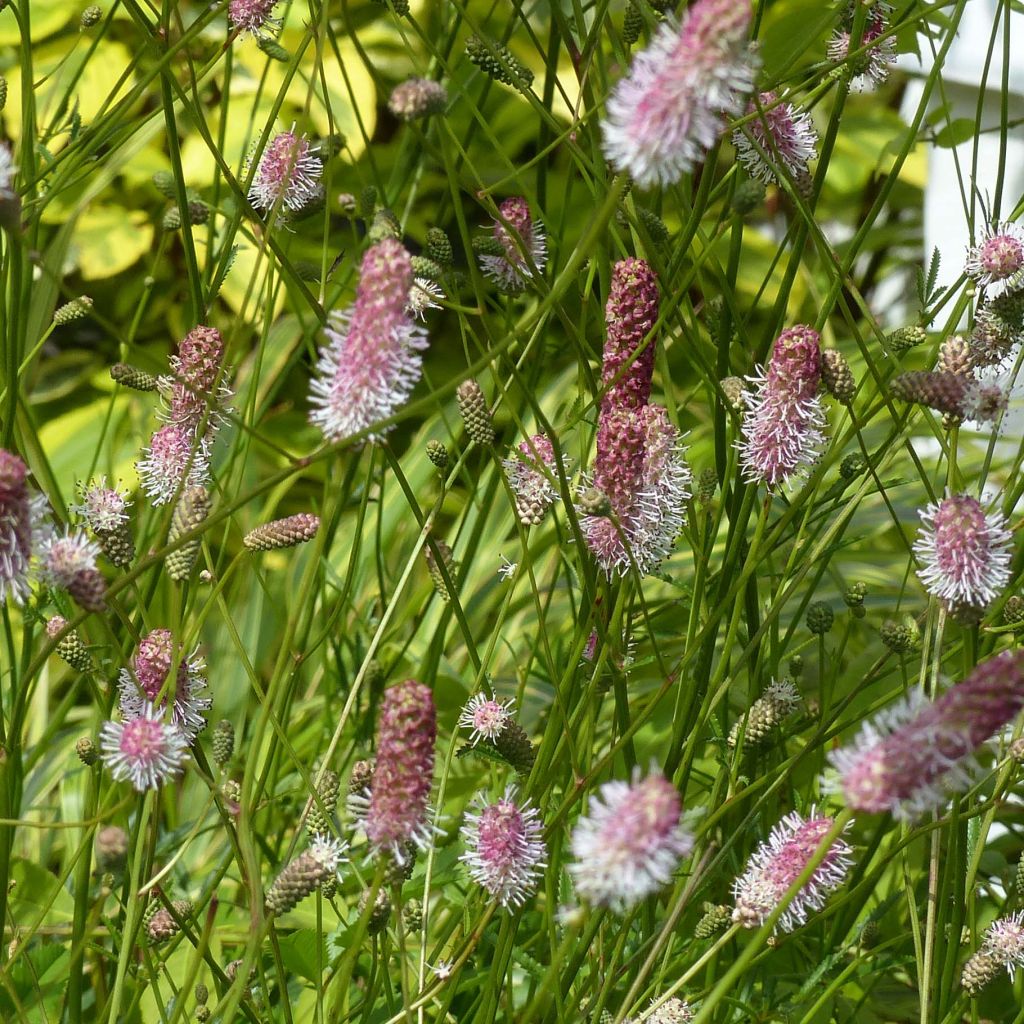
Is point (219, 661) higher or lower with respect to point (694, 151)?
higher

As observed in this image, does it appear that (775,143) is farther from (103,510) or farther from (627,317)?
→ (103,510)

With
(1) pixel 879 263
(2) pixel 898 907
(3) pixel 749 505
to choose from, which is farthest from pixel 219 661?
(1) pixel 879 263

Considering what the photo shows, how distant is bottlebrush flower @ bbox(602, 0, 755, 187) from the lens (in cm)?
40

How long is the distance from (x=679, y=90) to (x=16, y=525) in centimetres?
27

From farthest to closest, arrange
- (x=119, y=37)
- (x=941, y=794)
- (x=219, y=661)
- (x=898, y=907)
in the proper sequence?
(x=119, y=37) < (x=219, y=661) < (x=898, y=907) < (x=941, y=794)

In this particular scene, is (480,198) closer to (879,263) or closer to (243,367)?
(243,367)

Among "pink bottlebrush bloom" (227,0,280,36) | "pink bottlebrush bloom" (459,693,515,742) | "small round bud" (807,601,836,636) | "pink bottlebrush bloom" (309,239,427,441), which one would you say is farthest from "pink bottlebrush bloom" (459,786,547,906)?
"pink bottlebrush bloom" (227,0,280,36)

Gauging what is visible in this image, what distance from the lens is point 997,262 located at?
0.72m

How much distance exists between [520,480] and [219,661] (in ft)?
3.11

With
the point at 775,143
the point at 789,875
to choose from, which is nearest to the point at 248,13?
the point at 775,143

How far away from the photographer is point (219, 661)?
161 cm

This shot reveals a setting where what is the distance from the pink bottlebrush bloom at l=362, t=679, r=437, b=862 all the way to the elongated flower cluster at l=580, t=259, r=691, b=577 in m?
0.18

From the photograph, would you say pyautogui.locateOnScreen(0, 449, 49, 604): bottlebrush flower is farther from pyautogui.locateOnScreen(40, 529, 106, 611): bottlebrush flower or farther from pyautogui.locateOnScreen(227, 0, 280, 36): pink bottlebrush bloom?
pyautogui.locateOnScreen(227, 0, 280, 36): pink bottlebrush bloom

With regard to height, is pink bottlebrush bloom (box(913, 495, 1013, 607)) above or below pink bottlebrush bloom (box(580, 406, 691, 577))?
below
